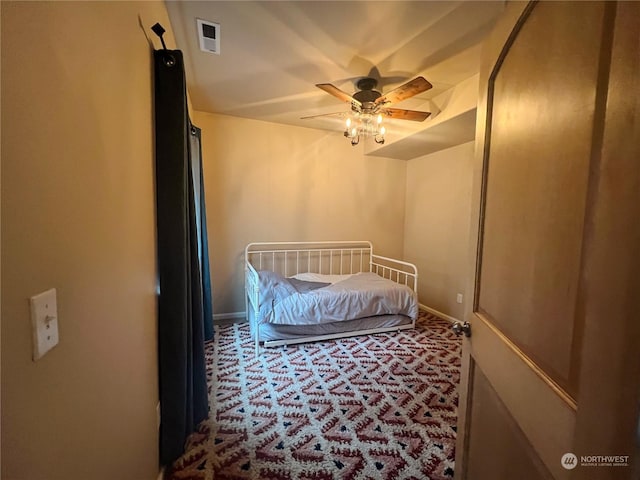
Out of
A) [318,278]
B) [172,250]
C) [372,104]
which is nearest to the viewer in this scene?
[172,250]

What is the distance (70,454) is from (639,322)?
3.70 feet

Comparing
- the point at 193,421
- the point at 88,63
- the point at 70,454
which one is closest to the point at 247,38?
the point at 88,63

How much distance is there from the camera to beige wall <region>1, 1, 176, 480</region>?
45cm

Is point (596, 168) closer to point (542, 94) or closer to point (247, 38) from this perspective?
point (542, 94)

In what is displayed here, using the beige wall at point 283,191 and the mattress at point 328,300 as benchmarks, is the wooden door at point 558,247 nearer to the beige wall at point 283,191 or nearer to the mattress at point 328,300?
the mattress at point 328,300

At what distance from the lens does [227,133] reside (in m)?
3.33

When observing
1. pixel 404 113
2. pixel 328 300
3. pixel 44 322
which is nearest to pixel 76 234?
pixel 44 322

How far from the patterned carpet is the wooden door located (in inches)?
25.7

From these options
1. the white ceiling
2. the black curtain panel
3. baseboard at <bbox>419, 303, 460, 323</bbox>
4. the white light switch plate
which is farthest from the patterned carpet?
the white ceiling

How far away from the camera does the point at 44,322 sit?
1.70ft

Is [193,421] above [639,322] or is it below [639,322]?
below

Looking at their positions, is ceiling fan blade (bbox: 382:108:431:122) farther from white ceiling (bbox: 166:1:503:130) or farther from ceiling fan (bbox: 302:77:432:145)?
white ceiling (bbox: 166:1:503:130)

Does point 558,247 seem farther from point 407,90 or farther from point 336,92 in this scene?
point 336,92

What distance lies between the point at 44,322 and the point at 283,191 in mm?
3224
